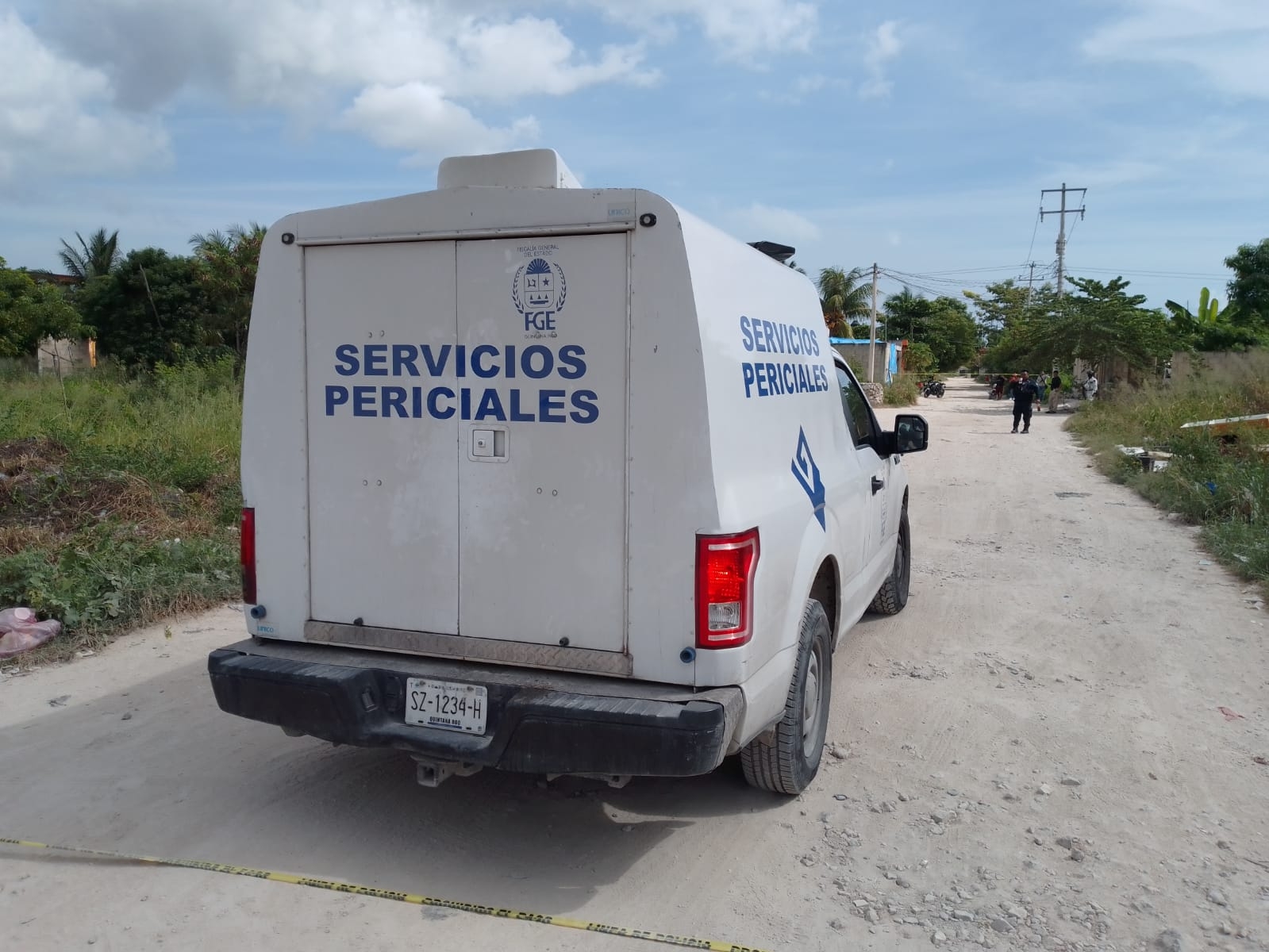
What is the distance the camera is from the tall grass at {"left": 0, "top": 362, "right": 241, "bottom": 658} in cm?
661

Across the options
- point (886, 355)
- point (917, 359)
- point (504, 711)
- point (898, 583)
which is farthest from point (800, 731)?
point (917, 359)

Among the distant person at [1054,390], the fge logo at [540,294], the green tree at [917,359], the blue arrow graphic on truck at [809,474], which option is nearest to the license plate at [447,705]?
the fge logo at [540,294]

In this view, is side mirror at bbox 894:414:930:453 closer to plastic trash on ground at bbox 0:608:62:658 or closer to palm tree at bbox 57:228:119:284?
plastic trash on ground at bbox 0:608:62:658

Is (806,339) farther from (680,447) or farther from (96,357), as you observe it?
(96,357)

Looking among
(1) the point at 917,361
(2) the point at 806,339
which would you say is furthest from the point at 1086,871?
(1) the point at 917,361

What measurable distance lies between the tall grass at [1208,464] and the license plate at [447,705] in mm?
6911

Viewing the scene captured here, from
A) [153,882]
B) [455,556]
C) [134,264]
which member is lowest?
[153,882]

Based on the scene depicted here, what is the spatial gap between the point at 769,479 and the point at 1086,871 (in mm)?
1831

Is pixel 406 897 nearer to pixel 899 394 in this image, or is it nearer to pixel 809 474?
pixel 809 474

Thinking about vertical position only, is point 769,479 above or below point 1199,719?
above

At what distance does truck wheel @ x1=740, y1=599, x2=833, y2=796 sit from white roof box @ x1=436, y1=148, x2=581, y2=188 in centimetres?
196

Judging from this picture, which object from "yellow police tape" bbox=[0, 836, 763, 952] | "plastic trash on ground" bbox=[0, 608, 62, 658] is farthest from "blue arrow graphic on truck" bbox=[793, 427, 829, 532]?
"plastic trash on ground" bbox=[0, 608, 62, 658]

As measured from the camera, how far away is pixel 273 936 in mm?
3102

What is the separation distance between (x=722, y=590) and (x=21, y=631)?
5128 mm
